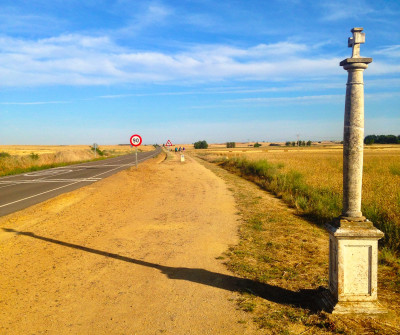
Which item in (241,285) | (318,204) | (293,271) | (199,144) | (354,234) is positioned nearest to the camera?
(354,234)

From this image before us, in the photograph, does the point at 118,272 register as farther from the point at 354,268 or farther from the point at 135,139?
the point at 135,139

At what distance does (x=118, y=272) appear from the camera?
5.35m

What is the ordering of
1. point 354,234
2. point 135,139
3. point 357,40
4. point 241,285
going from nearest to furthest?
point 354,234, point 357,40, point 241,285, point 135,139

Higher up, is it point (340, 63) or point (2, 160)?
point (340, 63)

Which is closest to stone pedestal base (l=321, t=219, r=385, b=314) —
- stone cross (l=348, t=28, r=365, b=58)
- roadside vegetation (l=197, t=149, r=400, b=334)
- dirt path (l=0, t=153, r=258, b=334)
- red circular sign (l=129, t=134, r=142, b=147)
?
roadside vegetation (l=197, t=149, r=400, b=334)

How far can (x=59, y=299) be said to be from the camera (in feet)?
14.5

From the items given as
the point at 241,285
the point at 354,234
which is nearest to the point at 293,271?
the point at 241,285

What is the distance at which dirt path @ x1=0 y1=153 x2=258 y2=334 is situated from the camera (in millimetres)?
3844

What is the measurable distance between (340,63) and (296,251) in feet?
12.1

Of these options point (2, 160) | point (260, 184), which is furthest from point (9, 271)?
point (2, 160)

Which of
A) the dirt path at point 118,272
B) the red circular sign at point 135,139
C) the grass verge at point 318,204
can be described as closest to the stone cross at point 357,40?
the dirt path at point 118,272

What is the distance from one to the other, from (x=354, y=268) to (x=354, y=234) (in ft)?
1.35

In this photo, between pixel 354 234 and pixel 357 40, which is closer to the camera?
pixel 354 234

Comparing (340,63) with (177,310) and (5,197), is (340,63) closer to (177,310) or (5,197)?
(177,310)
